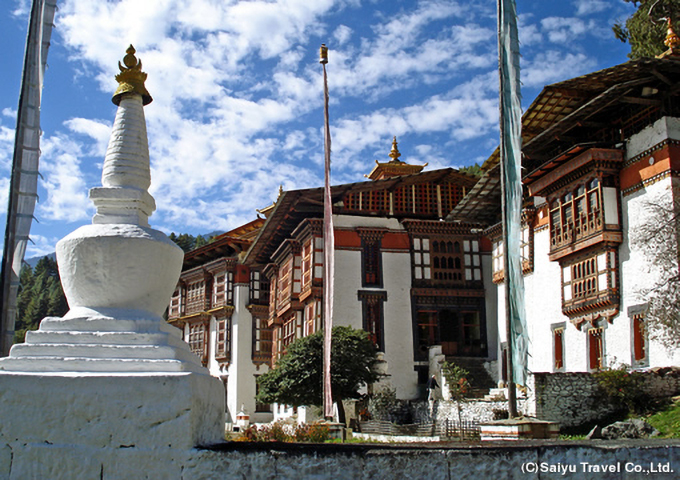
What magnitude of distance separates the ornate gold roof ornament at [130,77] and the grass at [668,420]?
48.5 ft

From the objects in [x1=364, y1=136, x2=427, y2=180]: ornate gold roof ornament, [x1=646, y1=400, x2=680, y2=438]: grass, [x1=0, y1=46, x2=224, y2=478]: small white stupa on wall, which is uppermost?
[x1=364, y1=136, x2=427, y2=180]: ornate gold roof ornament

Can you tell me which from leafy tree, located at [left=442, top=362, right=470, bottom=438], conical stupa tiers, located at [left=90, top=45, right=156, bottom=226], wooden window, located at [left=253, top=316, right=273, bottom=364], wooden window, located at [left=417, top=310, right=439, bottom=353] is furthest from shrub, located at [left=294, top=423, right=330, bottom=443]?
wooden window, located at [left=253, top=316, right=273, bottom=364]

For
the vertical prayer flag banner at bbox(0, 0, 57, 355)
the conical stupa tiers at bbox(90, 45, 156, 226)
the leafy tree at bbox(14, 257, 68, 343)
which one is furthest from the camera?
the leafy tree at bbox(14, 257, 68, 343)

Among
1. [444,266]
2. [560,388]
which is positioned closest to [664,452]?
[560,388]

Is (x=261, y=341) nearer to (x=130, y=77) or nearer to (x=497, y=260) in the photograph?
(x=497, y=260)

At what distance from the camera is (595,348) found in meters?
24.0

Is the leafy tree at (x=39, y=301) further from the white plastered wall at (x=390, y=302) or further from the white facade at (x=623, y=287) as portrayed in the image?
the white facade at (x=623, y=287)

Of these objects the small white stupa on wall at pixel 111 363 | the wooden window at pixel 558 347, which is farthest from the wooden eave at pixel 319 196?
the small white stupa on wall at pixel 111 363

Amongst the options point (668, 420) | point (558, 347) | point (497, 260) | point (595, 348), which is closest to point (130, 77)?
point (668, 420)

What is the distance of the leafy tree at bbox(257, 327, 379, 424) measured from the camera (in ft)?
86.5

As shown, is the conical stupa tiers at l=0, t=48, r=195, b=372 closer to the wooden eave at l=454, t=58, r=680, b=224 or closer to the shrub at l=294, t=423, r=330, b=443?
the shrub at l=294, t=423, r=330, b=443

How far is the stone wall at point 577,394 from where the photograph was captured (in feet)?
65.4

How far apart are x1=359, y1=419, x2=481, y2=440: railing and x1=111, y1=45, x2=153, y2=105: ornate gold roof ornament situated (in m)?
16.4

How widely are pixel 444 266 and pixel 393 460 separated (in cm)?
3020
